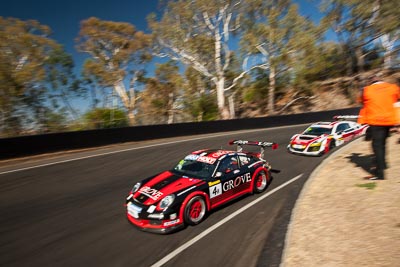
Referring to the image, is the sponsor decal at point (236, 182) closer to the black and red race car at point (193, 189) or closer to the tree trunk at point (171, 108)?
the black and red race car at point (193, 189)

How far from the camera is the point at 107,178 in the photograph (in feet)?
33.7

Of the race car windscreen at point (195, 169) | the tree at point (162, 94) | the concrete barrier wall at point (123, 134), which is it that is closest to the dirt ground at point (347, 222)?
the race car windscreen at point (195, 169)

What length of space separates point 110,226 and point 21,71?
881 inches

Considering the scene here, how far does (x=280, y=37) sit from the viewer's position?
34.0 meters

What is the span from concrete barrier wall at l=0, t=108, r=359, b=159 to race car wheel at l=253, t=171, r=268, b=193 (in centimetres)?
1042

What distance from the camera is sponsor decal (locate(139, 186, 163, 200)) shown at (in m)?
6.39

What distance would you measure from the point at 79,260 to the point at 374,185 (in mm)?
6043

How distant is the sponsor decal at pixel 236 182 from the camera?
7.29m

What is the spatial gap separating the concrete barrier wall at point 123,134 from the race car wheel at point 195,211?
10278mm

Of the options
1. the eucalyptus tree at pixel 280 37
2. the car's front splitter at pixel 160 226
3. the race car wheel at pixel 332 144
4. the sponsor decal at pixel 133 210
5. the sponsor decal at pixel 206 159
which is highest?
the eucalyptus tree at pixel 280 37

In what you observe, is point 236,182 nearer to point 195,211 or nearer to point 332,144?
point 195,211

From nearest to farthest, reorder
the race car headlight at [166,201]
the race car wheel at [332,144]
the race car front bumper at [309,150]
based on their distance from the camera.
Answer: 1. the race car headlight at [166,201]
2. the race car front bumper at [309,150]
3. the race car wheel at [332,144]

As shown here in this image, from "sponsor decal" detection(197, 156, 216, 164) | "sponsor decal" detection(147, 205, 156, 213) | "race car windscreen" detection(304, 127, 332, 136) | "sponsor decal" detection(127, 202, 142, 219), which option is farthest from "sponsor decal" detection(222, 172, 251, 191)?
"race car windscreen" detection(304, 127, 332, 136)

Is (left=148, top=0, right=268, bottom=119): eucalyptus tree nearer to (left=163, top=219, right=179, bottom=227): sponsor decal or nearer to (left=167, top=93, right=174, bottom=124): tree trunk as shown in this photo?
(left=167, top=93, right=174, bottom=124): tree trunk
